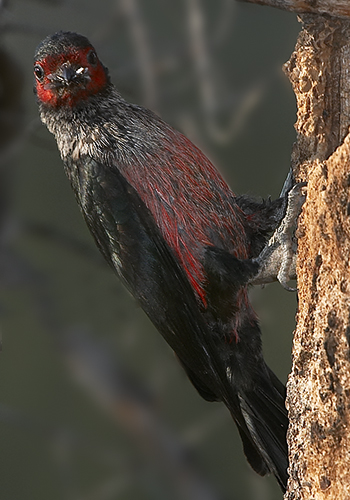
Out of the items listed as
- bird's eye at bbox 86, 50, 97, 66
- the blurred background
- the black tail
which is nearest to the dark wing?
the black tail

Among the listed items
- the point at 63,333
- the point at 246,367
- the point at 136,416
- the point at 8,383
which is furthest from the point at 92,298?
the point at 246,367

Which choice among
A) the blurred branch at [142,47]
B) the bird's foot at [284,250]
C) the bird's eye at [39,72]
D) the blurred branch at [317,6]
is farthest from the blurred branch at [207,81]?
the blurred branch at [317,6]

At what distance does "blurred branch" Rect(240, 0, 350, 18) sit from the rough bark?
0.25 ft

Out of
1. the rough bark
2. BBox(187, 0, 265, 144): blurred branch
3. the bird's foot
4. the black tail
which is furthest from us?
BBox(187, 0, 265, 144): blurred branch

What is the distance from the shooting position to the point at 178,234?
2684 millimetres

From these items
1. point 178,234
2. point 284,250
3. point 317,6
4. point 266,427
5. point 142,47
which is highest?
point 317,6

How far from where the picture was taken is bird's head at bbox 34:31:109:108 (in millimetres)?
2871

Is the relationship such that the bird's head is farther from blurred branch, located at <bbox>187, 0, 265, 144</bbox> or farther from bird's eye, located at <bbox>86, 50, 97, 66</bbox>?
blurred branch, located at <bbox>187, 0, 265, 144</bbox>

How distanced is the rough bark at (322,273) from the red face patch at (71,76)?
0.92 meters

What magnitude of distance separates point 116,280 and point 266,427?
1820mm

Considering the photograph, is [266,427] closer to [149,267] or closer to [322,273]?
[149,267]

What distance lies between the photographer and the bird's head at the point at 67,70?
2.87 m

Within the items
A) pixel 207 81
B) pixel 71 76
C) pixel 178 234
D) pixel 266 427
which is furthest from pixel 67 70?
pixel 266 427

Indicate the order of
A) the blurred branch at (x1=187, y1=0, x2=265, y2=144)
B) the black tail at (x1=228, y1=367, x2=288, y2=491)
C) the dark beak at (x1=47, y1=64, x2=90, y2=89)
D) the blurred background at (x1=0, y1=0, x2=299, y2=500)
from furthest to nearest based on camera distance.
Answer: the blurred background at (x1=0, y1=0, x2=299, y2=500), the blurred branch at (x1=187, y1=0, x2=265, y2=144), the dark beak at (x1=47, y1=64, x2=90, y2=89), the black tail at (x1=228, y1=367, x2=288, y2=491)
